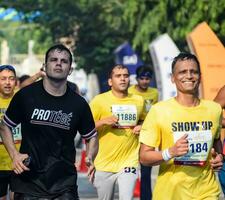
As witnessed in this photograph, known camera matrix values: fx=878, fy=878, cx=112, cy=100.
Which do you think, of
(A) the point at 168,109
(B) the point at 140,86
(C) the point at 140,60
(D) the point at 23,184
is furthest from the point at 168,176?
(C) the point at 140,60

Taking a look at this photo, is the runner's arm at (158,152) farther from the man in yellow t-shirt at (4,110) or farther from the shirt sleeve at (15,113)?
the man in yellow t-shirt at (4,110)

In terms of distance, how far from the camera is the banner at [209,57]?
1928 cm

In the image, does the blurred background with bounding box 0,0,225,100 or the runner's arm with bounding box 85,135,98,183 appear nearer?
the runner's arm with bounding box 85,135,98,183

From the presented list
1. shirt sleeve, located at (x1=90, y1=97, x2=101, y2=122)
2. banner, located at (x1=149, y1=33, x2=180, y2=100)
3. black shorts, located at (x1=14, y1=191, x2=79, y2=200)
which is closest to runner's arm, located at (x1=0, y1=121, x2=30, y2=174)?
black shorts, located at (x1=14, y1=191, x2=79, y2=200)

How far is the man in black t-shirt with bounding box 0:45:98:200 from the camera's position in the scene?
23.6 ft

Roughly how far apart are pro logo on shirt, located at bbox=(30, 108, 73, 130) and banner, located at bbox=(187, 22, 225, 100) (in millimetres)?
12260

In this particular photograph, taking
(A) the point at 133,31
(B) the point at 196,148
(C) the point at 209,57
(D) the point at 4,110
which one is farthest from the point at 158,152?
(A) the point at 133,31

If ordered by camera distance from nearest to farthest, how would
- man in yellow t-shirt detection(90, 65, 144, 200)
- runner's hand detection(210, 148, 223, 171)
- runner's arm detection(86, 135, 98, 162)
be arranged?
runner's hand detection(210, 148, 223, 171) < runner's arm detection(86, 135, 98, 162) < man in yellow t-shirt detection(90, 65, 144, 200)

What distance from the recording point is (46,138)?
7.18 meters

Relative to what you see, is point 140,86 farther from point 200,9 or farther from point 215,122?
point 200,9

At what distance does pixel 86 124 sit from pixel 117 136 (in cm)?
314

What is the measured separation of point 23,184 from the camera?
7230 mm

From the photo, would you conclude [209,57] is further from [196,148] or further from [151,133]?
[151,133]

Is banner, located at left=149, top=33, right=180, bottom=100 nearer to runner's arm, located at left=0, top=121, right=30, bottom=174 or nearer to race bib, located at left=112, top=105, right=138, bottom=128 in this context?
race bib, located at left=112, top=105, right=138, bottom=128
